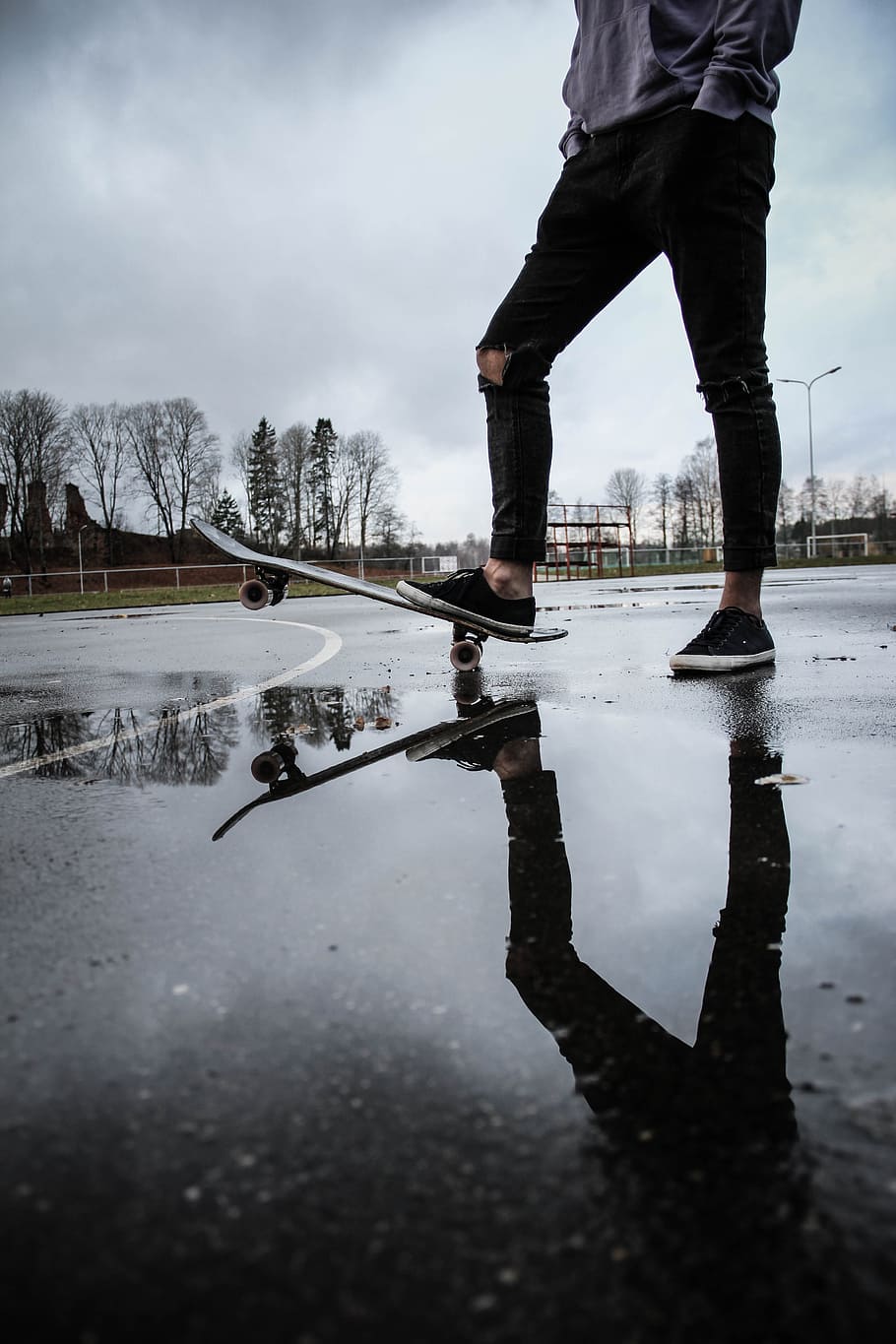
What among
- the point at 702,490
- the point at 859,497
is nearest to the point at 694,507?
the point at 702,490

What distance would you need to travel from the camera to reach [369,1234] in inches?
22.7

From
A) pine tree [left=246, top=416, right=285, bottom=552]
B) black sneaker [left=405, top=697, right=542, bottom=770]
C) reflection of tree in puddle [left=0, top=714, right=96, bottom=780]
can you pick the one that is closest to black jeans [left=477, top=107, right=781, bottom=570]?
black sneaker [left=405, top=697, right=542, bottom=770]

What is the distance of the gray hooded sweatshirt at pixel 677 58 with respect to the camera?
10.3 ft

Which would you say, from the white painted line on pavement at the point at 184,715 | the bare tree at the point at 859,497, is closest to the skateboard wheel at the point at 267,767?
the white painted line on pavement at the point at 184,715

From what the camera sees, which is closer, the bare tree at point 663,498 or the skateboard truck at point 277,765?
the skateboard truck at point 277,765

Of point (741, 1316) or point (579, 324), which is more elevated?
point (579, 324)

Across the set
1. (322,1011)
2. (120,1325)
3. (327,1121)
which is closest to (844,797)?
(322,1011)

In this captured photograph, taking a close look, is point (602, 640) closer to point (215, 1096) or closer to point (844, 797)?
point (844, 797)

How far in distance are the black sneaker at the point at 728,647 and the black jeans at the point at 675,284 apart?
0.71ft

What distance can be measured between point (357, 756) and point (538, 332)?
2.14m

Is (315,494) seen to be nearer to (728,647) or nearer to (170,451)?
(170,451)

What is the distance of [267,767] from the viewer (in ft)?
6.97

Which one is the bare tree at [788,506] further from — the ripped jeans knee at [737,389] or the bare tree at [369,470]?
the ripped jeans knee at [737,389]

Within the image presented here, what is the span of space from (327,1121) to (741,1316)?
0.32 metres
